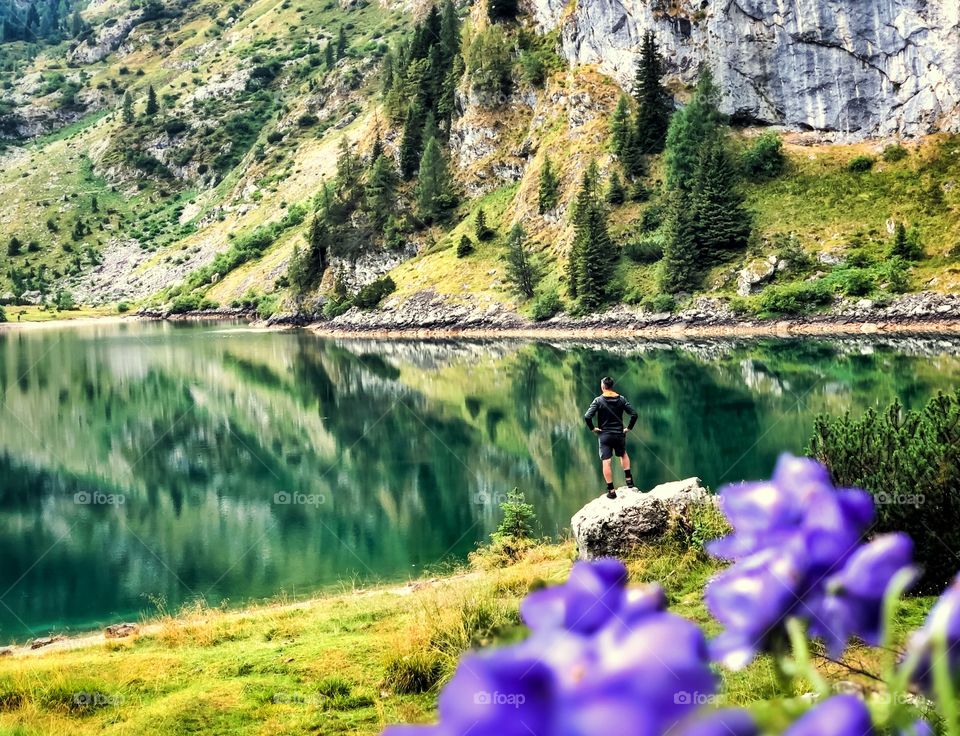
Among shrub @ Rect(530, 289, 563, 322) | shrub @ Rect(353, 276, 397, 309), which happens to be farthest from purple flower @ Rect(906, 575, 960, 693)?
shrub @ Rect(353, 276, 397, 309)

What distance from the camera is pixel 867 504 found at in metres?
1.08

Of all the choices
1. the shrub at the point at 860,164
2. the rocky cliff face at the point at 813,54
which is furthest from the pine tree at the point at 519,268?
the shrub at the point at 860,164

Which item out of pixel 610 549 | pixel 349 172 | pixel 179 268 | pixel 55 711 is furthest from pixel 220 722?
pixel 179 268

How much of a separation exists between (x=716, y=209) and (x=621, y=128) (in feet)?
53.5

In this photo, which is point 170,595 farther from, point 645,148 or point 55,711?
point 645,148

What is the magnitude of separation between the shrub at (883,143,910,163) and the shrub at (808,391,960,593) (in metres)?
62.5

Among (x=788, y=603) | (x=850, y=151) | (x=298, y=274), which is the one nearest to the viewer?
(x=788, y=603)

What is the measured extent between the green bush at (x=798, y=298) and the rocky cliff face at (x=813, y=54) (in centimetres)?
2333

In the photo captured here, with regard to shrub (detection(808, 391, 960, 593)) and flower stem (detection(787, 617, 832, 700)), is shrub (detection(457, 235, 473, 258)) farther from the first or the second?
flower stem (detection(787, 617, 832, 700))

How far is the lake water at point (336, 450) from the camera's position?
1730 cm

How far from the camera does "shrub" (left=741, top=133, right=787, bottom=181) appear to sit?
65.8 metres

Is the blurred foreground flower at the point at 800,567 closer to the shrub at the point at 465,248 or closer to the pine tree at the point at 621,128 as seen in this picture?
the pine tree at the point at 621,128

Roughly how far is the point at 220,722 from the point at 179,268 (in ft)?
425

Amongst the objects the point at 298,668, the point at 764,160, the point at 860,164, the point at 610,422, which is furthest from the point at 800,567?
the point at 764,160
